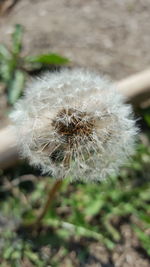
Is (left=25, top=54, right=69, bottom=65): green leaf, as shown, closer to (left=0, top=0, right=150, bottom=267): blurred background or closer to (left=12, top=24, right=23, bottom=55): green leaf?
(left=0, top=0, right=150, bottom=267): blurred background

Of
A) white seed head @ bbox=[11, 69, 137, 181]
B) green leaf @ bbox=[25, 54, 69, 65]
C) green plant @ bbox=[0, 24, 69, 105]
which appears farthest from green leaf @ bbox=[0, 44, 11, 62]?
white seed head @ bbox=[11, 69, 137, 181]

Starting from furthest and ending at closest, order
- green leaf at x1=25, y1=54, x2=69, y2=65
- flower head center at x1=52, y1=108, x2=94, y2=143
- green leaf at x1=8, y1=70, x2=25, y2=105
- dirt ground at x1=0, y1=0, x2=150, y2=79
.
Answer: dirt ground at x1=0, y1=0, x2=150, y2=79
green leaf at x1=25, y1=54, x2=69, y2=65
green leaf at x1=8, y1=70, x2=25, y2=105
flower head center at x1=52, y1=108, x2=94, y2=143

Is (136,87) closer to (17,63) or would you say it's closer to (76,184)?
(76,184)

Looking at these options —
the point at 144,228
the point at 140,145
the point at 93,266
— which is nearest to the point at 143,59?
the point at 140,145

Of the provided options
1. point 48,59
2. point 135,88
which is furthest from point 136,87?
point 48,59

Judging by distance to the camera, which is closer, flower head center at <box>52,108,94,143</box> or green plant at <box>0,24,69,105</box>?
flower head center at <box>52,108,94,143</box>

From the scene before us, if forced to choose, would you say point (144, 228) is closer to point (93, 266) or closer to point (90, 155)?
point (93, 266)
